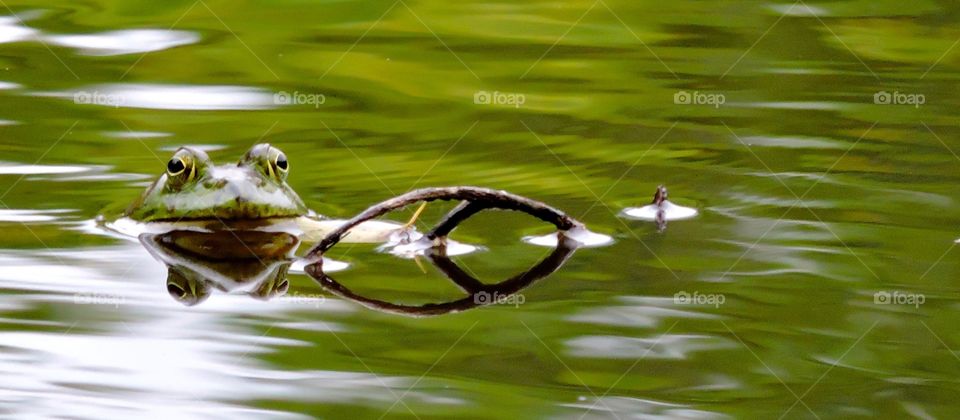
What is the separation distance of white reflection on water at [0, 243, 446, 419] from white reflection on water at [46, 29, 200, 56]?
4580 millimetres

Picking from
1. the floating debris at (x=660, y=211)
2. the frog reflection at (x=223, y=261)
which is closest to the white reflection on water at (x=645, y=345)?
the frog reflection at (x=223, y=261)

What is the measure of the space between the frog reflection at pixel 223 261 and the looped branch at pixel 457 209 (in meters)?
0.20

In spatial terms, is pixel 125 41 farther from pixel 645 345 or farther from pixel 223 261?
pixel 645 345

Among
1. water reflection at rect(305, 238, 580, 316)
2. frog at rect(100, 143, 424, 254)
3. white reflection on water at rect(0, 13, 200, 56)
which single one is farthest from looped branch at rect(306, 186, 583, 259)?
white reflection on water at rect(0, 13, 200, 56)

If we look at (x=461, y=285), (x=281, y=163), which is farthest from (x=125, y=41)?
(x=461, y=285)

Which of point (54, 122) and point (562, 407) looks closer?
point (562, 407)

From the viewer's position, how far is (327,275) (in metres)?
5.24

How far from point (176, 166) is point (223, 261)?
2.05 ft

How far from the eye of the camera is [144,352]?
427 cm

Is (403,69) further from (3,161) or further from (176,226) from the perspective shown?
(176,226)

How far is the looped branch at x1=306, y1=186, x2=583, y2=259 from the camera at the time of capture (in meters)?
5.04

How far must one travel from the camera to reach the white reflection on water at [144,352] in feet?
12.7

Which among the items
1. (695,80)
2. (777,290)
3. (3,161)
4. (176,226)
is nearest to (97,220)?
(176,226)

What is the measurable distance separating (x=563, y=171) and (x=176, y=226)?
6.32 feet
